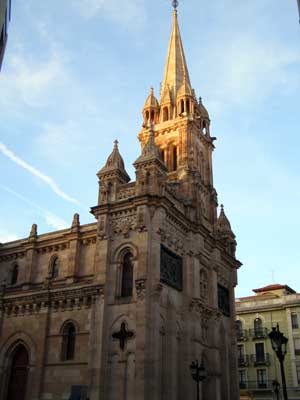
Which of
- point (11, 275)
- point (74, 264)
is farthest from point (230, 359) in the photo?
point (11, 275)

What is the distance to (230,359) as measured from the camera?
41.7m

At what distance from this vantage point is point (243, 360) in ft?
184

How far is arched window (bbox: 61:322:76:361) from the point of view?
1297 inches

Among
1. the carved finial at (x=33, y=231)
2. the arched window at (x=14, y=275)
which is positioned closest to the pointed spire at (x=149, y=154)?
the carved finial at (x=33, y=231)

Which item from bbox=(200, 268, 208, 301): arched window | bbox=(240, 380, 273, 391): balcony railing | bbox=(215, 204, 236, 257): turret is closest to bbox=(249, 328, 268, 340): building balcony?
bbox=(240, 380, 273, 391): balcony railing

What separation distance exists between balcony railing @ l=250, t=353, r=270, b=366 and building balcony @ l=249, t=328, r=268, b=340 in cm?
199

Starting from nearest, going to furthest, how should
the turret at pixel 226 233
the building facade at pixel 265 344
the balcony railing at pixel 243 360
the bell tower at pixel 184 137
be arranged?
the bell tower at pixel 184 137 → the turret at pixel 226 233 → the building facade at pixel 265 344 → the balcony railing at pixel 243 360

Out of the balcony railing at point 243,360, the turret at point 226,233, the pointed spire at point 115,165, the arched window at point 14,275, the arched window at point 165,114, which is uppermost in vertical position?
the arched window at point 165,114

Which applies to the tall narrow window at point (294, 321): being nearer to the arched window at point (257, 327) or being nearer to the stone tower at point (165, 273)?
the arched window at point (257, 327)

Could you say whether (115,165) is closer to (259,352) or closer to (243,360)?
(243,360)

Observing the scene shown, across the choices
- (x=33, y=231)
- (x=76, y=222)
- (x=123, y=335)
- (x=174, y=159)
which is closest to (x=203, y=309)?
(x=123, y=335)

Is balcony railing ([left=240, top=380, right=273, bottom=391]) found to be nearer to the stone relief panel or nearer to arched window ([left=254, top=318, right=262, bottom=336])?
arched window ([left=254, top=318, right=262, bottom=336])

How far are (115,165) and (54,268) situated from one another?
9698 mm

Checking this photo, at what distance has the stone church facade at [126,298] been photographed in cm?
3022
